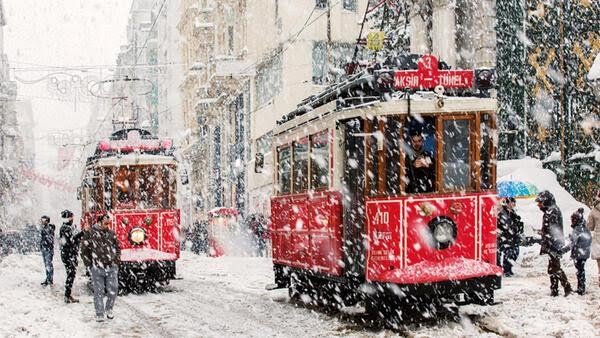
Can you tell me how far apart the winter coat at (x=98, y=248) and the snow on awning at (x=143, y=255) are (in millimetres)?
4102

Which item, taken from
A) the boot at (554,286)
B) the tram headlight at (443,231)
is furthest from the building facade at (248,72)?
the tram headlight at (443,231)

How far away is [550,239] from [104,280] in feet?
23.3

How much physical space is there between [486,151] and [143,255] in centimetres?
849

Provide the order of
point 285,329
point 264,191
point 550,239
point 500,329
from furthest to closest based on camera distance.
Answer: point 264,191 → point 550,239 → point 285,329 → point 500,329

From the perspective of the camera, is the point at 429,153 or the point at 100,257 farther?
the point at 100,257

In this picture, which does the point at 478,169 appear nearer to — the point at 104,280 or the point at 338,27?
the point at 104,280

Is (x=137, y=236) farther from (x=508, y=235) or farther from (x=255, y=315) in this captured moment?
(x=508, y=235)

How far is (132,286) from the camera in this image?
63.2ft

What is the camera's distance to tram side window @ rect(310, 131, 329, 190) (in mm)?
12922

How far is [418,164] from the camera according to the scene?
12.0 meters

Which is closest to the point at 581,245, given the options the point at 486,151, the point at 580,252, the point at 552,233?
the point at 580,252

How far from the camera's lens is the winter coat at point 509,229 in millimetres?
18047

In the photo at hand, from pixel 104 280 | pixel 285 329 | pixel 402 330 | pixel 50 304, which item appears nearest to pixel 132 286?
pixel 50 304

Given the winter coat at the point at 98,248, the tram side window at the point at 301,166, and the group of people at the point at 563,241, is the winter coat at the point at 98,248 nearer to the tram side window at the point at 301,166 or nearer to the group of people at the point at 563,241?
the tram side window at the point at 301,166
